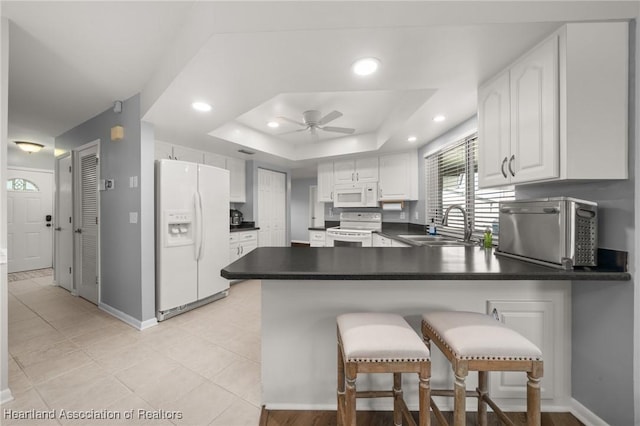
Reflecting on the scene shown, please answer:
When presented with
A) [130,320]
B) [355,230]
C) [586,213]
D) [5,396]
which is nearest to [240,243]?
[130,320]

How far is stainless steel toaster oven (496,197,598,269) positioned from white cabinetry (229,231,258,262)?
10.8ft

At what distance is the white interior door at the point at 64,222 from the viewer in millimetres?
3564

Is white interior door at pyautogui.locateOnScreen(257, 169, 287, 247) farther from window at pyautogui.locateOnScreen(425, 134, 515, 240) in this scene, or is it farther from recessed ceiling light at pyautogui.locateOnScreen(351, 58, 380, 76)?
recessed ceiling light at pyautogui.locateOnScreen(351, 58, 380, 76)

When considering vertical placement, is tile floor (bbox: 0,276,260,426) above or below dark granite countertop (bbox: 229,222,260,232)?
below

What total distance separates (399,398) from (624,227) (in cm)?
141

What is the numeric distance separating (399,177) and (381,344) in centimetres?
346

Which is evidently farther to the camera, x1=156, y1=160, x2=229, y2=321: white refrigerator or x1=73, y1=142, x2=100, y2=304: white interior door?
x1=73, y1=142, x2=100, y2=304: white interior door

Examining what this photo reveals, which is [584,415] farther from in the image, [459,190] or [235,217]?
[235,217]

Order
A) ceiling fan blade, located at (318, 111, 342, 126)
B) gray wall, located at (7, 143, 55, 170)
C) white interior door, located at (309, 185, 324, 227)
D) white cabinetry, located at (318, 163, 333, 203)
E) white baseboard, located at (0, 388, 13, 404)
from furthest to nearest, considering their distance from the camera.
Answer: white interior door, located at (309, 185, 324, 227) < white cabinetry, located at (318, 163, 333, 203) < gray wall, located at (7, 143, 55, 170) < ceiling fan blade, located at (318, 111, 342, 126) < white baseboard, located at (0, 388, 13, 404)

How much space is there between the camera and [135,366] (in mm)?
Result: 1967

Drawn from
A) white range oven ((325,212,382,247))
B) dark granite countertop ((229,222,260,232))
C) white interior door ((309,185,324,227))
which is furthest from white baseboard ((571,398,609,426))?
white interior door ((309,185,324,227))

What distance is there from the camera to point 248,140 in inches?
149

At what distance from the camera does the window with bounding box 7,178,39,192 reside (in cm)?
482

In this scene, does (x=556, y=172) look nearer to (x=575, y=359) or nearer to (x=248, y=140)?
(x=575, y=359)
